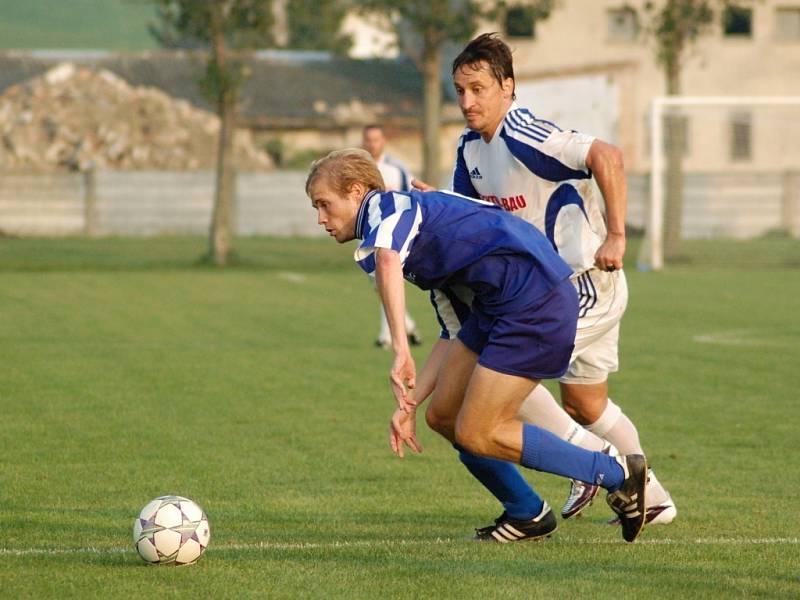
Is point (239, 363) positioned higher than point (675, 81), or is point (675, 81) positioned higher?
point (675, 81)

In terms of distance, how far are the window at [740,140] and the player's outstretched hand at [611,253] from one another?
1051 inches

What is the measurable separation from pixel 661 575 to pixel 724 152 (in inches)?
1639

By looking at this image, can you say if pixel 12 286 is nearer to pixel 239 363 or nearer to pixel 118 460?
pixel 239 363

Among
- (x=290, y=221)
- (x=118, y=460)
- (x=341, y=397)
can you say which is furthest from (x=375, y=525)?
(x=290, y=221)

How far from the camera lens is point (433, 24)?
3206cm

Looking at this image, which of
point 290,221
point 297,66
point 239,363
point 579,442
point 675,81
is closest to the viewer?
point 579,442

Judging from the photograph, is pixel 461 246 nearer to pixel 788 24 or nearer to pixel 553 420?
pixel 553 420

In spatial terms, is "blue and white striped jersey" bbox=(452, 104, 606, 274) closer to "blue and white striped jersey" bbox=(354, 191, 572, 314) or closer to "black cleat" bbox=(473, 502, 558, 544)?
"blue and white striped jersey" bbox=(354, 191, 572, 314)

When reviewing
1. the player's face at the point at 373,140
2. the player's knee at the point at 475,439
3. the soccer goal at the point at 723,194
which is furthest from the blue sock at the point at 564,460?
the soccer goal at the point at 723,194

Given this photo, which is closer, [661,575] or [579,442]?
[661,575]

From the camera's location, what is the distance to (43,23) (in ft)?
374

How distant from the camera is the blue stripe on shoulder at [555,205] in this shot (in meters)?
6.88

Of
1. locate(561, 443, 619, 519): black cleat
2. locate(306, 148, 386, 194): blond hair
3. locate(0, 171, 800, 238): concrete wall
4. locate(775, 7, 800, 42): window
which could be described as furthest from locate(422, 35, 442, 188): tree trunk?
locate(306, 148, 386, 194): blond hair

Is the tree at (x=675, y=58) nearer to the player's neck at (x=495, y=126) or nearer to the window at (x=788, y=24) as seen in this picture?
the window at (x=788, y=24)
